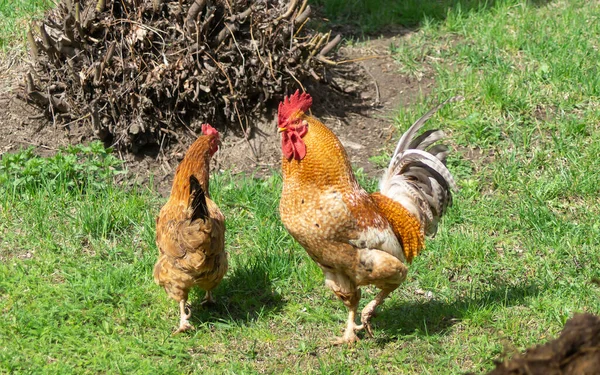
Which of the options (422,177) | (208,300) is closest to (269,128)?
(208,300)

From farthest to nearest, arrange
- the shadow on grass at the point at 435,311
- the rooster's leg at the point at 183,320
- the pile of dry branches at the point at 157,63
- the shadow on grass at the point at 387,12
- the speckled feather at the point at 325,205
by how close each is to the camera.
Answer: the shadow on grass at the point at 387,12, the pile of dry branches at the point at 157,63, the shadow on grass at the point at 435,311, the rooster's leg at the point at 183,320, the speckled feather at the point at 325,205

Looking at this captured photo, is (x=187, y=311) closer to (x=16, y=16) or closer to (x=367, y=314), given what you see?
(x=367, y=314)

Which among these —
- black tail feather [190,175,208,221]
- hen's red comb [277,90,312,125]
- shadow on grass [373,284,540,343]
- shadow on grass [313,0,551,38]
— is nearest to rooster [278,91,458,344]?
hen's red comb [277,90,312,125]

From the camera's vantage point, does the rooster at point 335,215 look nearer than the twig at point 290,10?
Yes

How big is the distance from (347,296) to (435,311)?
0.82 metres

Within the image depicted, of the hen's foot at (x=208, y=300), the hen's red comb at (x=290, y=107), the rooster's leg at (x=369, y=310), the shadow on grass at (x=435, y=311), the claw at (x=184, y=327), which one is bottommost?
the shadow on grass at (x=435, y=311)

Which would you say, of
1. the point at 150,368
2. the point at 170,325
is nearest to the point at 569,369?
the point at 150,368

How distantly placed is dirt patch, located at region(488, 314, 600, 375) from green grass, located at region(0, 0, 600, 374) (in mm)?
1492

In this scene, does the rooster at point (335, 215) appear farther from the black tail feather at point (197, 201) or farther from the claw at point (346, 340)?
the black tail feather at point (197, 201)

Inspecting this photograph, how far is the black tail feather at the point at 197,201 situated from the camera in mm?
4609

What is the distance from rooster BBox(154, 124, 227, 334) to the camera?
15.3ft

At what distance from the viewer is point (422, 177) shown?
16.5ft

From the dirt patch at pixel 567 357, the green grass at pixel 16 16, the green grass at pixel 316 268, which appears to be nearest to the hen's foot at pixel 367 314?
the green grass at pixel 316 268

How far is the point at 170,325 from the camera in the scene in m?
5.12
